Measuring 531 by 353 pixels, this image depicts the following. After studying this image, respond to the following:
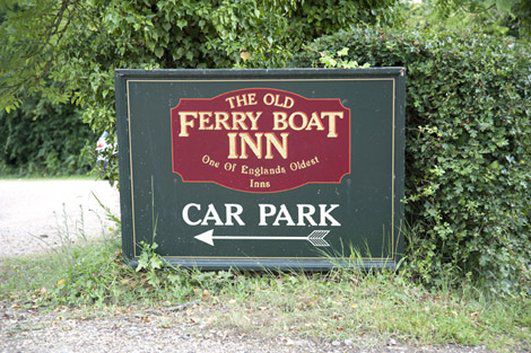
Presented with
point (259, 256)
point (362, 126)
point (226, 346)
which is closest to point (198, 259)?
point (259, 256)

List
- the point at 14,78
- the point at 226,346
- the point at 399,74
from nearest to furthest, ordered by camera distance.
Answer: the point at 226,346
the point at 399,74
the point at 14,78

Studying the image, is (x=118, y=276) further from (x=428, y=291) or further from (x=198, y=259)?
(x=428, y=291)

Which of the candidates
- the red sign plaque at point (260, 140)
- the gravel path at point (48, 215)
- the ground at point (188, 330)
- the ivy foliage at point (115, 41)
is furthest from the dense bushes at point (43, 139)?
the ground at point (188, 330)

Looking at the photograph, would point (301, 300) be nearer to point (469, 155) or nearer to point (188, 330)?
point (188, 330)

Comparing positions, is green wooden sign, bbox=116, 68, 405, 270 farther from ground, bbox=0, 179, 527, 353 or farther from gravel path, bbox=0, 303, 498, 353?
→ gravel path, bbox=0, 303, 498, 353

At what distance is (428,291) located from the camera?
4.91 m

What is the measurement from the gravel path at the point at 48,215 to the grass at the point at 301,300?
0.96 metres

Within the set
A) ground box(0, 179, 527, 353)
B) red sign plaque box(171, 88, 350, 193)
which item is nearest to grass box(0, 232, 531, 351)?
ground box(0, 179, 527, 353)

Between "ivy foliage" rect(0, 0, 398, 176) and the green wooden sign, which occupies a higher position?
"ivy foliage" rect(0, 0, 398, 176)

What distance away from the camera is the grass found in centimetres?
421

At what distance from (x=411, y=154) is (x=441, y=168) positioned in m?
0.37

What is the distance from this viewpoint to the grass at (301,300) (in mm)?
4211

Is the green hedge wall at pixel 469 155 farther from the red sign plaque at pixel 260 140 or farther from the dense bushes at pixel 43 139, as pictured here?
the dense bushes at pixel 43 139

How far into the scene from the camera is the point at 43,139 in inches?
809
